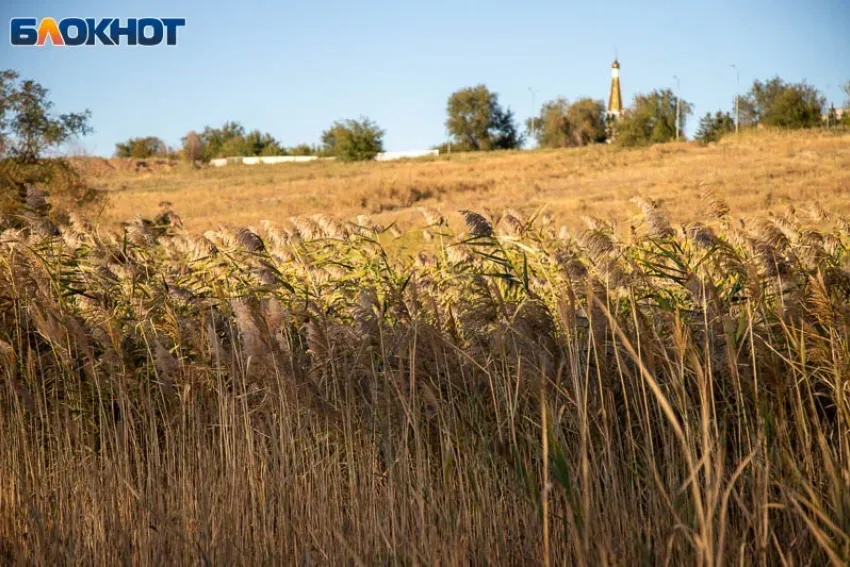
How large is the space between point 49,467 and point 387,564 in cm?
181

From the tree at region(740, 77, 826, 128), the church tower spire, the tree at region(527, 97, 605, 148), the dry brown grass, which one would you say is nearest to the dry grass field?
the dry brown grass

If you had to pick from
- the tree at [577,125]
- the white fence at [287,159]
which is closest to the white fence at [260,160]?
the white fence at [287,159]

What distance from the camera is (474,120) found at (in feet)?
257

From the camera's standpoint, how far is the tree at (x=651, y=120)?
62344mm

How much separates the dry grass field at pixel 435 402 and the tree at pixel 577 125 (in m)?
71.8

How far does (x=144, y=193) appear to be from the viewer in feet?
161

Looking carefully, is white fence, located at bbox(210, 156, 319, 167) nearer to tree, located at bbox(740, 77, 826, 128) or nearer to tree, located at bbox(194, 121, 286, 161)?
tree, located at bbox(194, 121, 286, 161)

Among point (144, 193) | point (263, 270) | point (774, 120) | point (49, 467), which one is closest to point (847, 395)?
point (263, 270)

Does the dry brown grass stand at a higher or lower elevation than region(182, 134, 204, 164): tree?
lower

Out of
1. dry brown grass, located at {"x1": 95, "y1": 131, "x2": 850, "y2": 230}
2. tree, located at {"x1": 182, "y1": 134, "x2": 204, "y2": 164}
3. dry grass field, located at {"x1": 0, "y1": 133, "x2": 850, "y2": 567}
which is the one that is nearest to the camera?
dry grass field, located at {"x1": 0, "y1": 133, "x2": 850, "y2": 567}

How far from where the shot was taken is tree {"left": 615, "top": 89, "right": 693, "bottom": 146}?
2454 inches

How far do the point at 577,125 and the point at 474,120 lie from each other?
8.05 meters

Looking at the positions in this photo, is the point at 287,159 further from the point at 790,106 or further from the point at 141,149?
the point at 790,106

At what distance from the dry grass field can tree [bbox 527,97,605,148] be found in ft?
236
